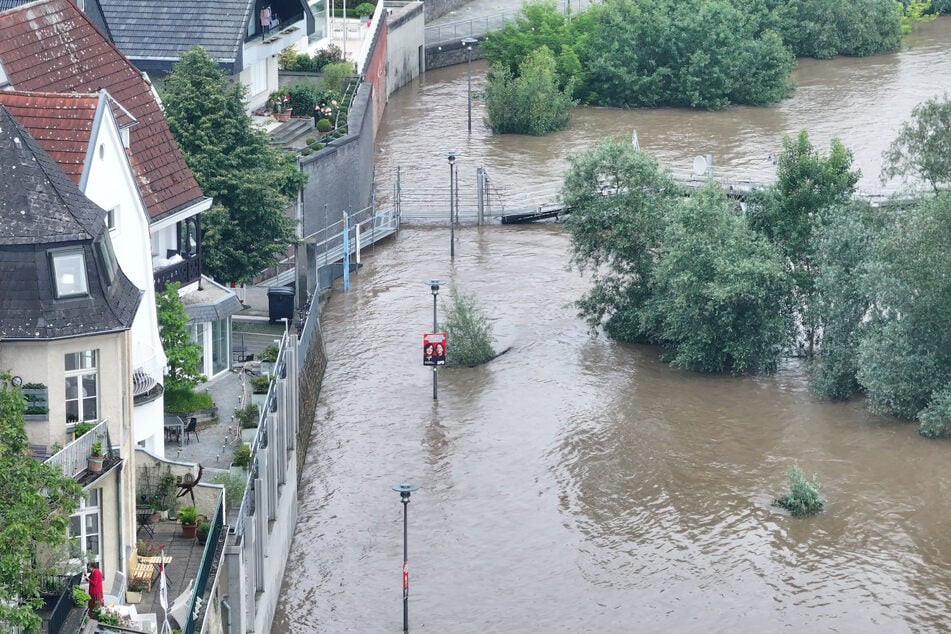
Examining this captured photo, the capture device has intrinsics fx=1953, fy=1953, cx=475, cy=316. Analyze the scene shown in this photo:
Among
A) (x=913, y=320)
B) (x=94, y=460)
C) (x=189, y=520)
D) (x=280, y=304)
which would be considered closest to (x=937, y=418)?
(x=913, y=320)

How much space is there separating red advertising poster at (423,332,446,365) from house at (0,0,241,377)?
592cm

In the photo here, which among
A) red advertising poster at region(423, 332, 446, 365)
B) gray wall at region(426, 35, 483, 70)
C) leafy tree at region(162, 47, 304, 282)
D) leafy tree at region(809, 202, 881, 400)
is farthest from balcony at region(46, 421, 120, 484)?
gray wall at region(426, 35, 483, 70)

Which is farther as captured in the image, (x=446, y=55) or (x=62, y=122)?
(x=446, y=55)

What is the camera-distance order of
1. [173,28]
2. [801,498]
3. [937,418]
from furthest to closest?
[173,28] → [937,418] → [801,498]

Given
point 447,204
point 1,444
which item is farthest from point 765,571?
point 447,204

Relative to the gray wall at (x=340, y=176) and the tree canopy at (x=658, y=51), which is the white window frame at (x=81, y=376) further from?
the tree canopy at (x=658, y=51)

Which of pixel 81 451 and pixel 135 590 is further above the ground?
pixel 81 451

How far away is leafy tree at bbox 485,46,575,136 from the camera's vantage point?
8369 cm

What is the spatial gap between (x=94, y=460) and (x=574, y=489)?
1737cm

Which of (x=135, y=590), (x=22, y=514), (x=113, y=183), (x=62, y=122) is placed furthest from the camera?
(x=113, y=183)

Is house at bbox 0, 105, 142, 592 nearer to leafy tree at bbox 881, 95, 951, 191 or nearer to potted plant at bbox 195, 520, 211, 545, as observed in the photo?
potted plant at bbox 195, 520, 211, 545

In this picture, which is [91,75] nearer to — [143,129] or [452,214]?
[143,129]

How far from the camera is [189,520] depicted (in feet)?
122

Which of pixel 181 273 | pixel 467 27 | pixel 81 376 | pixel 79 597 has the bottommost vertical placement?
pixel 79 597
